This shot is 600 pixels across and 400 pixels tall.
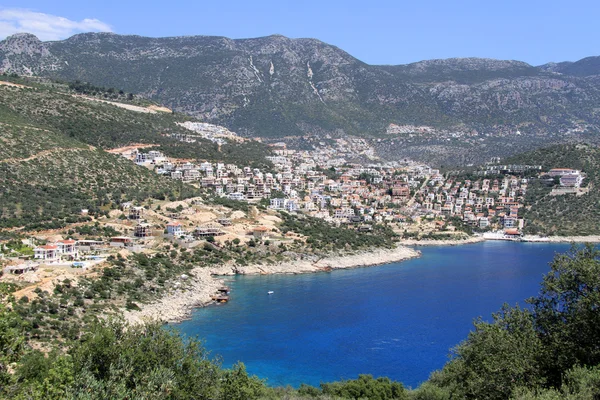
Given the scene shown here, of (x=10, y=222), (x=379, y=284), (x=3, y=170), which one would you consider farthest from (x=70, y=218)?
(x=379, y=284)

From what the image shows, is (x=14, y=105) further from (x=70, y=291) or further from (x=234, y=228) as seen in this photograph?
(x=70, y=291)

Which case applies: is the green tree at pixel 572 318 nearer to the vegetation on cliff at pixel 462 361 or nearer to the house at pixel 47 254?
the vegetation on cliff at pixel 462 361

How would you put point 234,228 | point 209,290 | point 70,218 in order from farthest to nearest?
1. point 234,228
2. point 70,218
3. point 209,290

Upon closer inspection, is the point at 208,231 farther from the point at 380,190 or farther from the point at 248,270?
the point at 380,190

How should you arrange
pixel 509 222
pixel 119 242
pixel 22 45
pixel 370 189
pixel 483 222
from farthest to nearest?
pixel 22 45 < pixel 370 189 < pixel 483 222 < pixel 509 222 < pixel 119 242

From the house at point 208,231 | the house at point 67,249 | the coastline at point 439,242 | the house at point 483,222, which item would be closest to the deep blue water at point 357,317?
the house at point 208,231

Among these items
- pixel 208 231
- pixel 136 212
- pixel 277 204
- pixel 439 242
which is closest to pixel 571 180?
pixel 439 242
